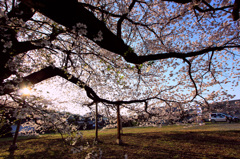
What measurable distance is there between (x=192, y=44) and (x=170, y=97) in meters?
4.26

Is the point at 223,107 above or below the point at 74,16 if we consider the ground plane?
below

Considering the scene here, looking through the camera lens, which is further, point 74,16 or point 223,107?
point 223,107

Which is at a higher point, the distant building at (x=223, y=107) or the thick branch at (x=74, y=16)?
the thick branch at (x=74, y=16)

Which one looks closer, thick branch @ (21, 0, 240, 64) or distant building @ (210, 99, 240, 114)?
thick branch @ (21, 0, 240, 64)

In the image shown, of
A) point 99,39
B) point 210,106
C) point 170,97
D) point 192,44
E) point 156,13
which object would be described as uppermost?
point 156,13

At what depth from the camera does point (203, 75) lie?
315 inches

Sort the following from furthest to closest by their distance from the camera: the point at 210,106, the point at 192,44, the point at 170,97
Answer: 1. the point at 170,97
2. the point at 192,44
3. the point at 210,106

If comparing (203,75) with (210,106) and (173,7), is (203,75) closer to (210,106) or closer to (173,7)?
(210,106)

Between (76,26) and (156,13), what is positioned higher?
(156,13)

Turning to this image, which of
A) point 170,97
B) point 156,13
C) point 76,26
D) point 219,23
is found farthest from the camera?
point 170,97

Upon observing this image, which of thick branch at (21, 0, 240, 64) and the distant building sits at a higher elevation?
thick branch at (21, 0, 240, 64)

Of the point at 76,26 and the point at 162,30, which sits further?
the point at 162,30

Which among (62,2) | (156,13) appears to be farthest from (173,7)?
(62,2)

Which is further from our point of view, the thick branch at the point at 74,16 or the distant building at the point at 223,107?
the distant building at the point at 223,107
